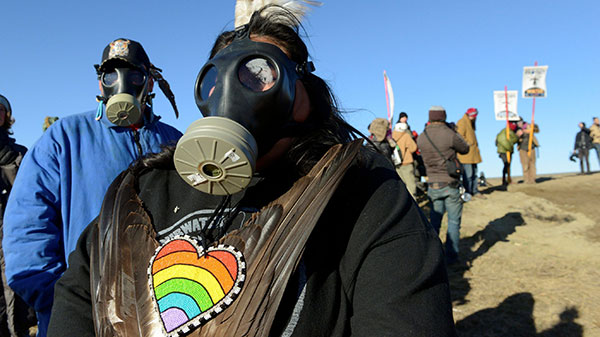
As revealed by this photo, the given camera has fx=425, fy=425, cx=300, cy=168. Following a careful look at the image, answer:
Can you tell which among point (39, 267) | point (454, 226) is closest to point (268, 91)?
point (39, 267)

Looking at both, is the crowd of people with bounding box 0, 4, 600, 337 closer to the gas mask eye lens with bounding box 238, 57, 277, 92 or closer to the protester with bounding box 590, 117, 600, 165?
the gas mask eye lens with bounding box 238, 57, 277, 92

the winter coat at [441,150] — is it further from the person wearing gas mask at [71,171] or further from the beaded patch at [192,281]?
the beaded patch at [192,281]

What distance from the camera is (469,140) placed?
1023cm

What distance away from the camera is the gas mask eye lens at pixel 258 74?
1.17m

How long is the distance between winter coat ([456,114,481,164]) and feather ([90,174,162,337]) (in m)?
10.0

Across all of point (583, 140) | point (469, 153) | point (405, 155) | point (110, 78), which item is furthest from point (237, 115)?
point (583, 140)

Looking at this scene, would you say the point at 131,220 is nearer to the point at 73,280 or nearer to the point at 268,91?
the point at 73,280

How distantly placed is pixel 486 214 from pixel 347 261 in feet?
30.5

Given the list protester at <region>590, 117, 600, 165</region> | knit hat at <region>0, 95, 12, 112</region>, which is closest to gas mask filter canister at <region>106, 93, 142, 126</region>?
knit hat at <region>0, 95, 12, 112</region>

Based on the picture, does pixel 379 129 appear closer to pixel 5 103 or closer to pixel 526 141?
pixel 5 103

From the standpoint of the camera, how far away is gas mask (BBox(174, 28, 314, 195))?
1.02m

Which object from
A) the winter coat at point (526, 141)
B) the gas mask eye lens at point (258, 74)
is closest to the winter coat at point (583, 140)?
the winter coat at point (526, 141)

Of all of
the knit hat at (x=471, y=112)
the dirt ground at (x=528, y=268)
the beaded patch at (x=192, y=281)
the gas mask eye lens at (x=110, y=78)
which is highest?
the knit hat at (x=471, y=112)

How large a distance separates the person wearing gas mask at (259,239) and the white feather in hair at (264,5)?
12.9 inches
